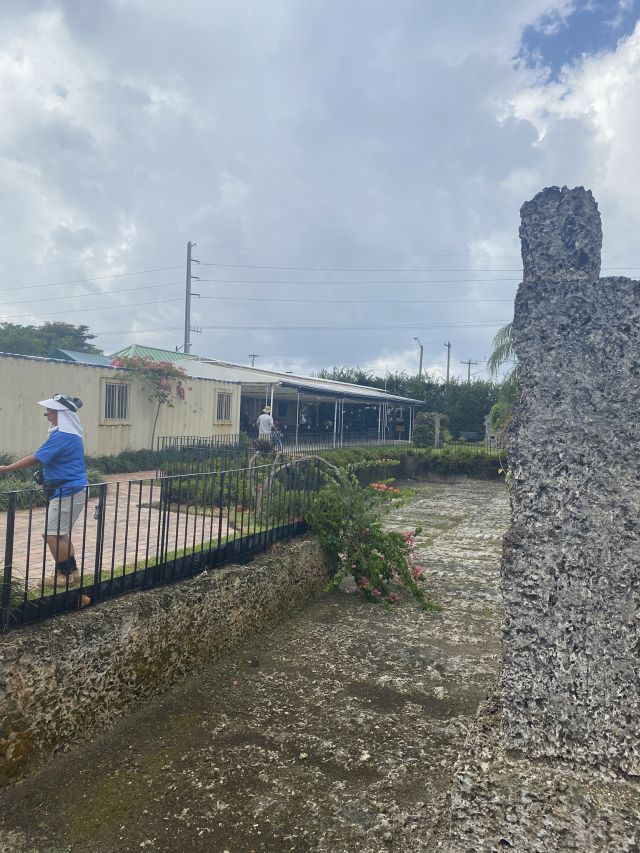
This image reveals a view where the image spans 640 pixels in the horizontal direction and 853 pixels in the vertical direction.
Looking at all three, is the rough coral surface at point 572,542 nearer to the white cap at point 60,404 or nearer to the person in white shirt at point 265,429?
the white cap at point 60,404

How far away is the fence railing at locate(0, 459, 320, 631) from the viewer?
3439mm

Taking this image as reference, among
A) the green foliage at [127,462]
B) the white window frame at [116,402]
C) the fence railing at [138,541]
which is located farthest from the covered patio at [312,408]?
the fence railing at [138,541]

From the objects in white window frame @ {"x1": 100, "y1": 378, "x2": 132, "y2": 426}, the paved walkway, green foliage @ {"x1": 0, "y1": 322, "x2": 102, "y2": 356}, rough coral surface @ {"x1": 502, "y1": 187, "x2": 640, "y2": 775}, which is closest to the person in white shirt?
white window frame @ {"x1": 100, "y1": 378, "x2": 132, "y2": 426}

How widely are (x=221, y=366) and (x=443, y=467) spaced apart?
9834mm

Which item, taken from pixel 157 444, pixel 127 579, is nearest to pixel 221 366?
pixel 157 444

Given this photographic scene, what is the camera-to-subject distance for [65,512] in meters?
4.32

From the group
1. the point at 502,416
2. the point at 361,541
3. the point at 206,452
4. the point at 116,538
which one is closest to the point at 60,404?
the point at 116,538

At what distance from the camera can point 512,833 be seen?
1.61m

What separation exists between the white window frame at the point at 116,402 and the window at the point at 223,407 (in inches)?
160

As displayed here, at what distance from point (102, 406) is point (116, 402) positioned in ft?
1.56

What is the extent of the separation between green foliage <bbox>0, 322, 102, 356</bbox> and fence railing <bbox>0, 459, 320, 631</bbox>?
3407 cm

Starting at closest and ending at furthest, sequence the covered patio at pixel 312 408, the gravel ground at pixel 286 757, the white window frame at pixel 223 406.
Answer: the gravel ground at pixel 286 757 → the white window frame at pixel 223 406 → the covered patio at pixel 312 408

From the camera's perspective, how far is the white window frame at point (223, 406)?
18.8m

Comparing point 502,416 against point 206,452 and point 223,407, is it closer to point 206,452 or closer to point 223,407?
point 223,407
